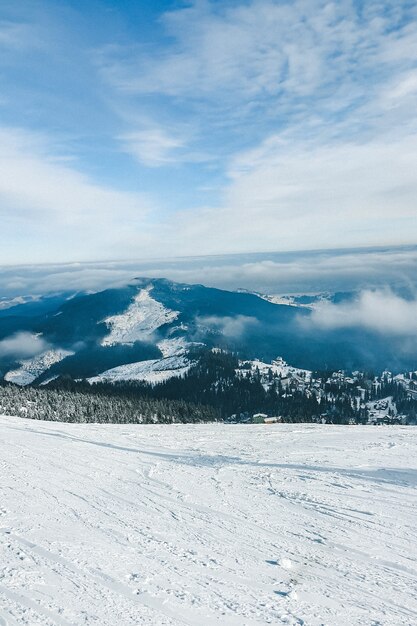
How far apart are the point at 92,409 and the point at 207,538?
97021mm

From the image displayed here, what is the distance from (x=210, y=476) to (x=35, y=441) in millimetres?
13282

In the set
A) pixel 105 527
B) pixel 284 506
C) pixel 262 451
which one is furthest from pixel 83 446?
pixel 284 506

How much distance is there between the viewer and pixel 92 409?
10225 cm

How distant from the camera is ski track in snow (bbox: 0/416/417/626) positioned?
27.7 feet

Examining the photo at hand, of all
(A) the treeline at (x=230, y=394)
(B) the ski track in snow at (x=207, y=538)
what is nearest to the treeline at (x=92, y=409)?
(A) the treeline at (x=230, y=394)

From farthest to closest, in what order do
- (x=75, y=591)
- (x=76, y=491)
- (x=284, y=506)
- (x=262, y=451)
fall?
(x=262, y=451)
(x=76, y=491)
(x=284, y=506)
(x=75, y=591)

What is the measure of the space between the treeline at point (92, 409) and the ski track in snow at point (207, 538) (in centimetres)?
7859

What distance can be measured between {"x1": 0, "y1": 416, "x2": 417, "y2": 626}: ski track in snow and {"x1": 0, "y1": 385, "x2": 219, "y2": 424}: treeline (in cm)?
7859

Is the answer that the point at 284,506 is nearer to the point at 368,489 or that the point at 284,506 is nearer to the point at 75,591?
the point at 368,489

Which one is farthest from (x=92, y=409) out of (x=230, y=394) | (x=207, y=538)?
(x=207, y=538)

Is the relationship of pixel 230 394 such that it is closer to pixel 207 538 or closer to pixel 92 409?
pixel 92 409

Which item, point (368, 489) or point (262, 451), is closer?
point (368, 489)

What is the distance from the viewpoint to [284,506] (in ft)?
47.5

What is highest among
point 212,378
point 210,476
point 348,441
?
point 210,476
